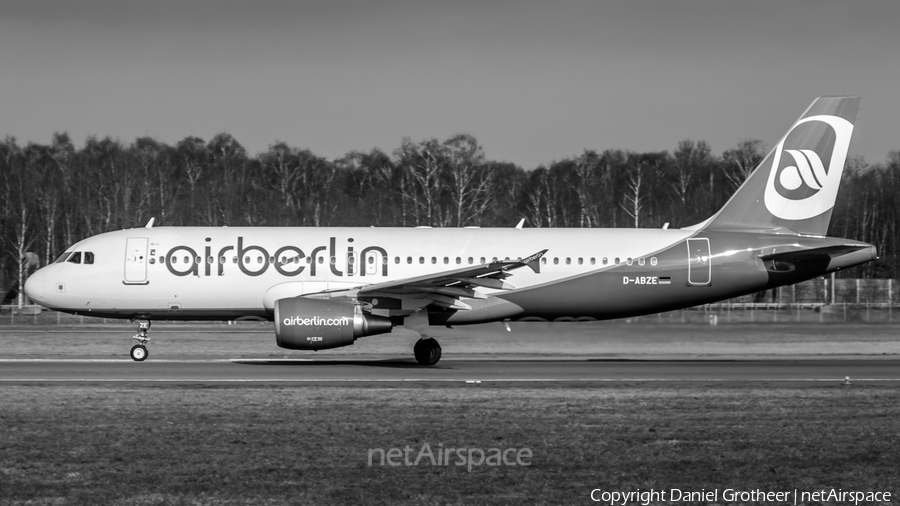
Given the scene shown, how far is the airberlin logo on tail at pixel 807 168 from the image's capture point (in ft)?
80.3

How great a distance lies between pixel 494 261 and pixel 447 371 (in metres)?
3.52

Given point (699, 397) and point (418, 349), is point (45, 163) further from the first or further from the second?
point (699, 397)

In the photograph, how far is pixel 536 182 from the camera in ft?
267

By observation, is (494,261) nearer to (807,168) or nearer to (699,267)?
(699,267)

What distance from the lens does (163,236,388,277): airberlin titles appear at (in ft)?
76.3

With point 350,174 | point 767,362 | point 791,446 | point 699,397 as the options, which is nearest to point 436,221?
point 350,174

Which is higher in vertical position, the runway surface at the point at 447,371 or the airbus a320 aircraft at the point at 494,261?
the airbus a320 aircraft at the point at 494,261

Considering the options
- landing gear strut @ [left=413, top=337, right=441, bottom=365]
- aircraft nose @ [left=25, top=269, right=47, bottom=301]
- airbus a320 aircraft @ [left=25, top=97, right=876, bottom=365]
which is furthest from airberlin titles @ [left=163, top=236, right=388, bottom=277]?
aircraft nose @ [left=25, top=269, right=47, bottom=301]

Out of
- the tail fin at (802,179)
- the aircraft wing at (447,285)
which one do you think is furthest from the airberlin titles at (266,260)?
the tail fin at (802,179)

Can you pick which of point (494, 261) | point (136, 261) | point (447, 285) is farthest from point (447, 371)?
point (136, 261)

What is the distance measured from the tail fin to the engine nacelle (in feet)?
30.1

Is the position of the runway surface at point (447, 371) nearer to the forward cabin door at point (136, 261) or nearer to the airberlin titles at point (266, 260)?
the forward cabin door at point (136, 261)

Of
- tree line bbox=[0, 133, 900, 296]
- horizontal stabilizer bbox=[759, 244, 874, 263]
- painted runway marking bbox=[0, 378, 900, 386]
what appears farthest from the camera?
tree line bbox=[0, 133, 900, 296]

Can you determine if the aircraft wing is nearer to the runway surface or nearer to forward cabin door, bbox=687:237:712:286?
the runway surface
